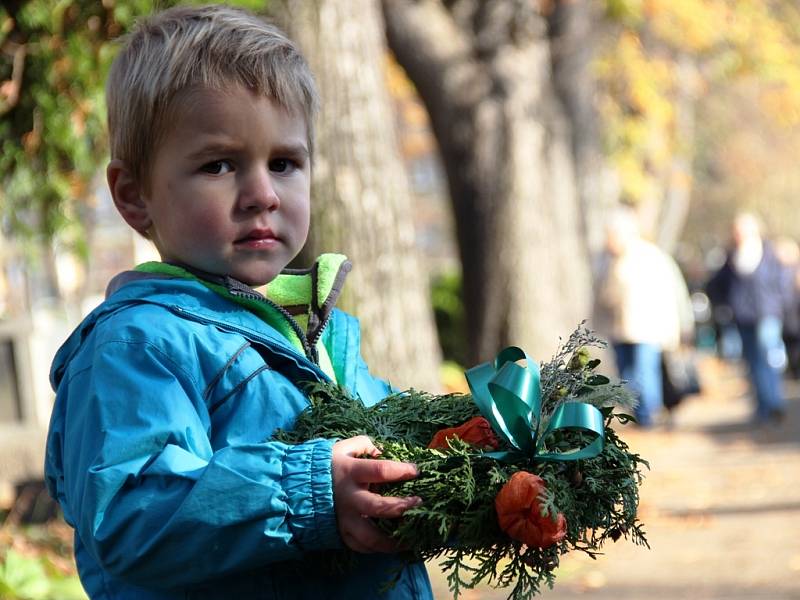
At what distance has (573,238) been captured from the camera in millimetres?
11938

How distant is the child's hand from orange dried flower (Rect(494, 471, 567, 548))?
12 cm

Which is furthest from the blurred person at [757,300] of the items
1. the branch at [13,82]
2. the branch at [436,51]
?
the branch at [13,82]

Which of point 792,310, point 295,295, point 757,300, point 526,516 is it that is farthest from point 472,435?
point 792,310

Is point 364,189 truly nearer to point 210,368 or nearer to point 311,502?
point 210,368

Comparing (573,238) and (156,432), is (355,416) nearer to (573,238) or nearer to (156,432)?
(156,432)

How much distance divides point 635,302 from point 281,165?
986 cm

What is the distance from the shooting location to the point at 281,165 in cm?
217

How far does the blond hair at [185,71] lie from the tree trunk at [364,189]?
3086 mm

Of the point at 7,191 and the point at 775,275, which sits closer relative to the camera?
the point at 7,191

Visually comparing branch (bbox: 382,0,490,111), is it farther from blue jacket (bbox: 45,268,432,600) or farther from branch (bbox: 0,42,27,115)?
blue jacket (bbox: 45,268,432,600)

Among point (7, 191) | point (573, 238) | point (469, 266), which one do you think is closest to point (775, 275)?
point (573, 238)

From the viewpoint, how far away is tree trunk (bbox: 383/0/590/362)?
37.7 feet

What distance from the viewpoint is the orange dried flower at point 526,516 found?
181cm

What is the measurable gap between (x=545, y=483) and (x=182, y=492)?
1.73 ft
